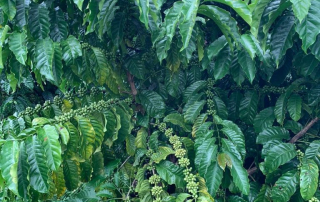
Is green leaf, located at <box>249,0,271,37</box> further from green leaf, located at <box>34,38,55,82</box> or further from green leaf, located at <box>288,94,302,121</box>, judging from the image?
green leaf, located at <box>34,38,55,82</box>

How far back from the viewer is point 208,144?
1536mm

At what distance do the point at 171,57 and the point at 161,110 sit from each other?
0.95 ft

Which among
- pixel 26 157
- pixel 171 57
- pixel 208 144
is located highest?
pixel 171 57

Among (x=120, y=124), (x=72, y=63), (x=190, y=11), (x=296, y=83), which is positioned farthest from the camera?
(x=296, y=83)

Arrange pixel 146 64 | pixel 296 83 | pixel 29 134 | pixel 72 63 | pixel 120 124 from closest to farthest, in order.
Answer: pixel 29 134
pixel 72 63
pixel 120 124
pixel 296 83
pixel 146 64

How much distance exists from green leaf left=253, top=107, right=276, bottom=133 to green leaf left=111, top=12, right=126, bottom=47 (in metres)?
0.84

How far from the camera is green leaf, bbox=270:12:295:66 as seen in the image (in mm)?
1435

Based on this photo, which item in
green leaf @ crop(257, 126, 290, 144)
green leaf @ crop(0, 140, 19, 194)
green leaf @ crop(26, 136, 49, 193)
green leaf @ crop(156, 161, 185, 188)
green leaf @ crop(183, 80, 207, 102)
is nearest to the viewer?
green leaf @ crop(0, 140, 19, 194)

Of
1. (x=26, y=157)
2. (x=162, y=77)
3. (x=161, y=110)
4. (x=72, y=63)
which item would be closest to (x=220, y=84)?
(x=162, y=77)

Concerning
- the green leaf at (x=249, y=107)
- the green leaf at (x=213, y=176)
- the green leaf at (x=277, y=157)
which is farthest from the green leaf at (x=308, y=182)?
the green leaf at (x=249, y=107)

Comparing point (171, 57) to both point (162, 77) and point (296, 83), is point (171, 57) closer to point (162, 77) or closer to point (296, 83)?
point (162, 77)

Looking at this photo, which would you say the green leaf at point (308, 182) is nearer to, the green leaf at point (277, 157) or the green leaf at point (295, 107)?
the green leaf at point (277, 157)

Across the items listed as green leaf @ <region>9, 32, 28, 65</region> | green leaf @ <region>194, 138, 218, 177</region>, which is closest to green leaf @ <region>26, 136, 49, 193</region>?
green leaf @ <region>9, 32, 28, 65</region>

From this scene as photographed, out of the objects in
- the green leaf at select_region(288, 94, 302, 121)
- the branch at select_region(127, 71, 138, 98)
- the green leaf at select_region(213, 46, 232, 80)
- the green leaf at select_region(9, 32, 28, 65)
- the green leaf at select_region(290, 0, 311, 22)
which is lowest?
the green leaf at select_region(288, 94, 302, 121)
